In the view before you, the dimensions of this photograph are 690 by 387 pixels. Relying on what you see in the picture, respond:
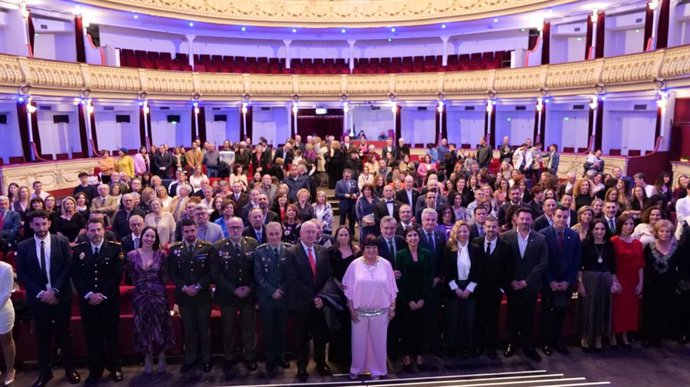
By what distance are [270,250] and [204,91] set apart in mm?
16285

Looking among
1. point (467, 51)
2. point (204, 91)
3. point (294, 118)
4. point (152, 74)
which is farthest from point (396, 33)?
point (152, 74)

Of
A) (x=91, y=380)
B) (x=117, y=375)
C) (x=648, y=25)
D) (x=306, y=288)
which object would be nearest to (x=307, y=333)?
(x=306, y=288)

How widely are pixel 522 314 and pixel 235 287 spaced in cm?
291

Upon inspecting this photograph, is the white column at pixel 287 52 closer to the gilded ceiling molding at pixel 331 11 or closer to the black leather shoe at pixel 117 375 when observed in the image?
the gilded ceiling molding at pixel 331 11

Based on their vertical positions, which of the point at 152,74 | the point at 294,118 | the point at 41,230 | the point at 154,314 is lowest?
the point at 154,314

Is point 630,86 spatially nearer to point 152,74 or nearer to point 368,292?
point 368,292

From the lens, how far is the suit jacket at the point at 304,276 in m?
4.74

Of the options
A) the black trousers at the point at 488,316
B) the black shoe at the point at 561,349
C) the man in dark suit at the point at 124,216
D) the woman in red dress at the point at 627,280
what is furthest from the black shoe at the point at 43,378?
the woman in red dress at the point at 627,280

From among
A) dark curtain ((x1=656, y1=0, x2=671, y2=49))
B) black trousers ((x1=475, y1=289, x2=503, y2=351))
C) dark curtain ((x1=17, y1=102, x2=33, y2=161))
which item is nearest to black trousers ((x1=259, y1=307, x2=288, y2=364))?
black trousers ((x1=475, y1=289, x2=503, y2=351))

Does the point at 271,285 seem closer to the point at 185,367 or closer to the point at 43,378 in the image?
the point at 185,367

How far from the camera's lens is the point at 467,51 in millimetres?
23031

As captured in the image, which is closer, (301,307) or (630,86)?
(301,307)

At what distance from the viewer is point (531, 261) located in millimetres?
5070

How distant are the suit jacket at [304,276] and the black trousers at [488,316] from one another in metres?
1.58
